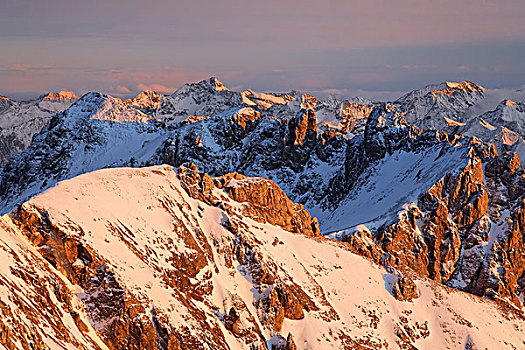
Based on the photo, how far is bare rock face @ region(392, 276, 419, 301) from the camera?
187125 mm

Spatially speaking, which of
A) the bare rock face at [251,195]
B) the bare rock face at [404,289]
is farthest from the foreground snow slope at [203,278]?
the bare rock face at [404,289]

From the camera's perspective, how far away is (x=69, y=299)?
431 ft

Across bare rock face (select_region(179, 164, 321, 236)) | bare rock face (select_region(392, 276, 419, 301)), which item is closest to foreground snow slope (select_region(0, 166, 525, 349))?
bare rock face (select_region(179, 164, 321, 236))

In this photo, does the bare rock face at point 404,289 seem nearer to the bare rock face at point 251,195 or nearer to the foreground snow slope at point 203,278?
the foreground snow slope at point 203,278

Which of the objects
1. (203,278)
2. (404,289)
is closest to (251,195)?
(203,278)

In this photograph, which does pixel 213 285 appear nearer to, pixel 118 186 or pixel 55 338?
pixel 118 186

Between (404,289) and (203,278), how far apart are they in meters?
63.7

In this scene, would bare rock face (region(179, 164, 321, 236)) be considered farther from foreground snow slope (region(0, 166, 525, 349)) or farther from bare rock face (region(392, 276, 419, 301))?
bare rock face (region(392, 276, 419, 301))

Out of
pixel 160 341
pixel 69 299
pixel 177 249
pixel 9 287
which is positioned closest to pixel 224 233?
pixel 177 249

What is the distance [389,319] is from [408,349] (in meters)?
9.48

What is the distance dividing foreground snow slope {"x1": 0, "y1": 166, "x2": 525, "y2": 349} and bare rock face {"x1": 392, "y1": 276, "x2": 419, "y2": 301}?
239 cm

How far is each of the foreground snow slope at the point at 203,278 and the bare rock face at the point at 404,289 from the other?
239 cm

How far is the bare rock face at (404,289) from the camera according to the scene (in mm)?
187125

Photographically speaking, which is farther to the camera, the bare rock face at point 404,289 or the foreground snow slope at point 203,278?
the bare rock face at point 404,289
